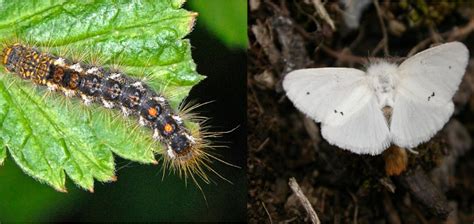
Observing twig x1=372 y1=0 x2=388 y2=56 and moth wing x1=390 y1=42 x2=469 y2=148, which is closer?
moth wing x1=390 y1=42 x2=469 y2=148

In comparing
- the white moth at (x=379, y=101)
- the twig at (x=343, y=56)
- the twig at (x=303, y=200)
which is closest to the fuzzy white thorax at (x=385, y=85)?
the white moth at (x=379, y=101)

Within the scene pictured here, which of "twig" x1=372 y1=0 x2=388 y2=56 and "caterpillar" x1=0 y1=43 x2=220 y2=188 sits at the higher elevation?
"caterpillar" x1=0 y1=43 x2=220 y2=188

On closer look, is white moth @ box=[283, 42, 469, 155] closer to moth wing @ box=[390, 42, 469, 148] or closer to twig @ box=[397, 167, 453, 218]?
moth wing @ box=[390, 42, 469, 148]

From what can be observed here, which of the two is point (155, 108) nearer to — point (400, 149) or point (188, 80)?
point (188, 80)

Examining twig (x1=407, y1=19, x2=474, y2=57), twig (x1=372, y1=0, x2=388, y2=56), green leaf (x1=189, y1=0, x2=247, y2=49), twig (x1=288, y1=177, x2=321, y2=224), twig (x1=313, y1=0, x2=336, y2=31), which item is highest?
green leaf (x1=189, y1=0, x2=247, y2=49)

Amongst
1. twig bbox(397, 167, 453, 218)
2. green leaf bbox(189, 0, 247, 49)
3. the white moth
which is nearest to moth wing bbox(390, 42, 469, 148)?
the white moth

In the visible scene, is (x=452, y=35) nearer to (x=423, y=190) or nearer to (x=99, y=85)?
(x=423, y=190)

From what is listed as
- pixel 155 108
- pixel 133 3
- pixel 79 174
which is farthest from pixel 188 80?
pixel 79 174
